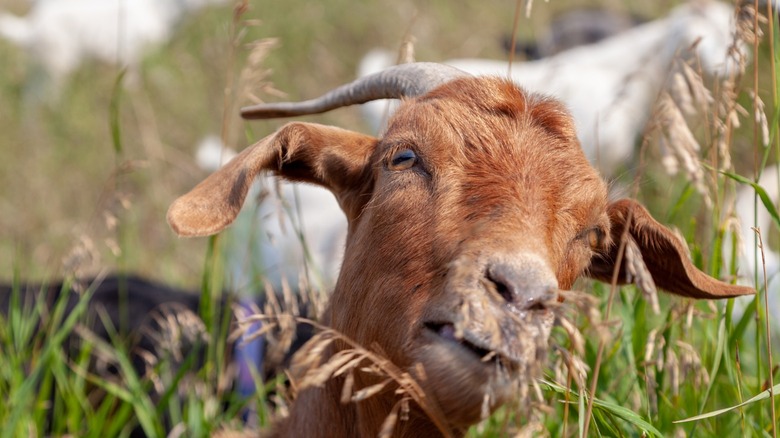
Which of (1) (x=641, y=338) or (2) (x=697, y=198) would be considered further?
(2) (x=697, y=198)

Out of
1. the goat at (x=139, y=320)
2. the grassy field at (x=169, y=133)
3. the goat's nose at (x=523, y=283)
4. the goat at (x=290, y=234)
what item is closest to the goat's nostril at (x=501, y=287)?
the goat's nose at (x=523, y=283)

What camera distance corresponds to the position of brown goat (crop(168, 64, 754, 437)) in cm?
202

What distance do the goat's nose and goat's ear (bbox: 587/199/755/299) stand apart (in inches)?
28.7

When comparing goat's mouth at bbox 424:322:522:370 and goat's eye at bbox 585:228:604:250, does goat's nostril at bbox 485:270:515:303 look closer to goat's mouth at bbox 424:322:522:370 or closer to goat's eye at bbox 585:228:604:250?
goat's mouth at bbox 424:322:522:370

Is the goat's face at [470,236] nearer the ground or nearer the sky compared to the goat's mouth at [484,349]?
nearer the sky

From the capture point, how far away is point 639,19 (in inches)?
445

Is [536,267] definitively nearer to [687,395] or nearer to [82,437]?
[687,395]

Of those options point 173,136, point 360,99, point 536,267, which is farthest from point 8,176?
point 536,267

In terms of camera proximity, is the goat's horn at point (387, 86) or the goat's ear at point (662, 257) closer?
the goat's ear at point (662, 257)

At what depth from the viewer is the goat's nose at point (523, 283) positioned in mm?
1990

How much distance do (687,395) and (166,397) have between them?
6.04 ft

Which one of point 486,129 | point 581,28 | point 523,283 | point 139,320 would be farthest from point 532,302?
point 581,28

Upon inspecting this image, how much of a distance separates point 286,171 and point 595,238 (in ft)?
3.07

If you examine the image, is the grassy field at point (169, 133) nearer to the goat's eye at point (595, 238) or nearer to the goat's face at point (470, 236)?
the goat's eye at point (595, 238)
